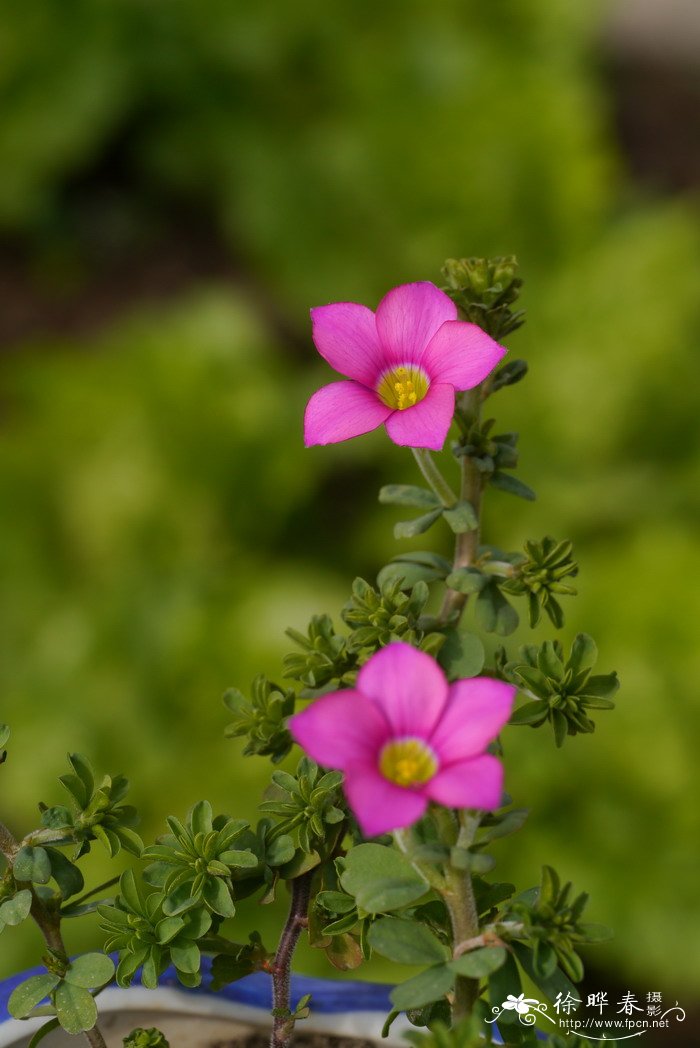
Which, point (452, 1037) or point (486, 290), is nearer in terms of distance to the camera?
point (452, 1037)

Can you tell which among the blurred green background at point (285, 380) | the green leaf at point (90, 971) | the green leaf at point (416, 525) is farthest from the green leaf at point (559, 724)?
the blurred green background at point (285, 380)

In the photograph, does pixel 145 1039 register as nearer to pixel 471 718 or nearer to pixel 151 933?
pixel 151 933

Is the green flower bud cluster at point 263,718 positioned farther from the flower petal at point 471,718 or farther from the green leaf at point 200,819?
the flower petal at point 471,718

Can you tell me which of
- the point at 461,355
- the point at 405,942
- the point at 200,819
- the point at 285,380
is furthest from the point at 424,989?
the point at 285,380

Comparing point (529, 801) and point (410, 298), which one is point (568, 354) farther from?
point (410, 298)

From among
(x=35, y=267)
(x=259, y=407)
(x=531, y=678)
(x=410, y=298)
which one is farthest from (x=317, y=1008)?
(x=35, y=267)

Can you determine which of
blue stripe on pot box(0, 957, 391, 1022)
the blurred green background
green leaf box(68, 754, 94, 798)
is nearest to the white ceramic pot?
blue stripe on pot box(0, 957, 391, 1022)

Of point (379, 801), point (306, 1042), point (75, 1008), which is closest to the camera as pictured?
point (379, 801)
